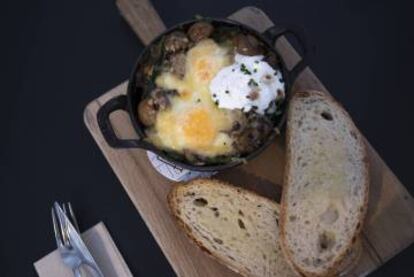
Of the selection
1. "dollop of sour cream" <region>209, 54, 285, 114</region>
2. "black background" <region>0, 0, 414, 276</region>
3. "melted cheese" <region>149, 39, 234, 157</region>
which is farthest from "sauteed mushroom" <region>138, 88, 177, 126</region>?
"black background" <region>0, 0, 414, 276</region>

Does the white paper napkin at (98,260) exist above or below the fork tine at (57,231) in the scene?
below

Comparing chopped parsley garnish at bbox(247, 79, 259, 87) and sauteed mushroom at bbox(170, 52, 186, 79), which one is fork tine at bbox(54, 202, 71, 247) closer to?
sauteed mushroom at bbox(170, 52, 186, 79)

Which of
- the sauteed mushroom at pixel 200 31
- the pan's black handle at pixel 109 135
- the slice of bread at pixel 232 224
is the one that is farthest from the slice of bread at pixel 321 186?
the pan's black handle at pixel 109 135

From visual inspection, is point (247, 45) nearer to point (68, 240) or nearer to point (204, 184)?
point (204, 184)

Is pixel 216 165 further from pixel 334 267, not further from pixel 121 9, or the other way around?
pixel 121 9

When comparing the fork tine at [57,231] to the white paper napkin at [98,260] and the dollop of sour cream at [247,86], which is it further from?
the dollop of sour cream at [247,86]
